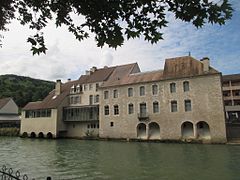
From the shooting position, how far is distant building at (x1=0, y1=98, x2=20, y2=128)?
56.2 meters

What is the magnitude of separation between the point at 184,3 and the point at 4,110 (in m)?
60.3

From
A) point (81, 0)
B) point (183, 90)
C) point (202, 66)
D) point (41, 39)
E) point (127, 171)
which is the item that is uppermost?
point (202, 66)

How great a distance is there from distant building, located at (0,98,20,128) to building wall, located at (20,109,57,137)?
39.9 ft

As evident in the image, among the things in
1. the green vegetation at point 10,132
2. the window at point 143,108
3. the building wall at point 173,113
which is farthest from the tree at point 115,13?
the green vegetation at point 10,132

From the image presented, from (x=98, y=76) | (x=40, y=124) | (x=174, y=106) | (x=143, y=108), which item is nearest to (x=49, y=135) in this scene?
(x=40, y=124)

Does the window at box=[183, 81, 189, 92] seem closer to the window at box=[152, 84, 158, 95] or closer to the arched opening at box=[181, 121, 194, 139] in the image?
the window at box=[152, 84, 158, 95]

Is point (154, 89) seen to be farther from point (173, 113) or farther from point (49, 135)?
point (49, 135)

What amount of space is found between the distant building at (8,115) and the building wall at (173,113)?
91.5ft

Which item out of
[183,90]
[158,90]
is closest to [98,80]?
[158,90]

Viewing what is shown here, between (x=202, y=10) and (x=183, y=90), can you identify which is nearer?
(x=202, y=10)

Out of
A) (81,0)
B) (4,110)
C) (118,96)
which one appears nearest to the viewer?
(81,0)

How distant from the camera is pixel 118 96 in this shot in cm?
3675

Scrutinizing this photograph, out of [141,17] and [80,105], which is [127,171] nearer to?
[141,17]

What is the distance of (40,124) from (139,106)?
1844 centimetres
